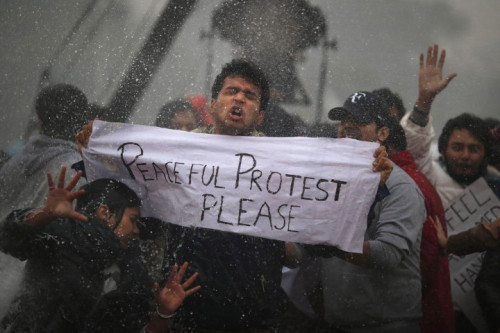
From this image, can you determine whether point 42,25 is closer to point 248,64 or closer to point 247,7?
point 247,7

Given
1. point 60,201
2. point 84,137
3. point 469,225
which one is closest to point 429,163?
point 469,225

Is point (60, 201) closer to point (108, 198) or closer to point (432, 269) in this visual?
point (108, 198)

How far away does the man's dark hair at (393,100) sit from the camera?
9.62ft

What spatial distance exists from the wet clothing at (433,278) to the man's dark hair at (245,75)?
791 mm

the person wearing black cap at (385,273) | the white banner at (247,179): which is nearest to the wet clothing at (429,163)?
the person wearing black cap at (385,273)

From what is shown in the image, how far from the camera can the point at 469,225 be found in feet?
8.30

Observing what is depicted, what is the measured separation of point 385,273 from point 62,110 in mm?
1822

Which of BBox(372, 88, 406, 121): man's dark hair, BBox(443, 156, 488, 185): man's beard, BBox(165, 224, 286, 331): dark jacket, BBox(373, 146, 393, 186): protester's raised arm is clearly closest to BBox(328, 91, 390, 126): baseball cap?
BBox(373, 146, 393, 186): protester's raised arm

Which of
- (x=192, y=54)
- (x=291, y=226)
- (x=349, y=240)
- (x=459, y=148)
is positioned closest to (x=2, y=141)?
(x=192, y=54)

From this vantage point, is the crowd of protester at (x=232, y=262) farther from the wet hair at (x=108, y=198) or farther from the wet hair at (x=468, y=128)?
the wet hair at (x=468, y=128)

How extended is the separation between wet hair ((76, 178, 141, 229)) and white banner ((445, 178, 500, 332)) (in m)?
1.56

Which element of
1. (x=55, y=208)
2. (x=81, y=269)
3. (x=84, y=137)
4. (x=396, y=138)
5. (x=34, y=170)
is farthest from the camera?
(x=34, y=170)

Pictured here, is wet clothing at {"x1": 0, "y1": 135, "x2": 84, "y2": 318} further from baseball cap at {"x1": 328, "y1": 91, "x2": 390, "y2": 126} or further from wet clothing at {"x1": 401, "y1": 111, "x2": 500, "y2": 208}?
wet clothing at {"x1": 401, "y1": 111, "x2": 500, "y2": 208}

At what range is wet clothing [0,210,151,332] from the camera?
1923 mm
